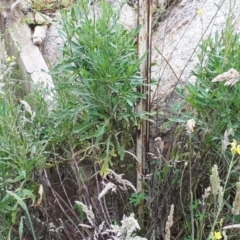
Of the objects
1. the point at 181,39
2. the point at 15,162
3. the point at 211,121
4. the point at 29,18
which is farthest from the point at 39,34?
the point at 211,121

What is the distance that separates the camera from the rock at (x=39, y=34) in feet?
10.3

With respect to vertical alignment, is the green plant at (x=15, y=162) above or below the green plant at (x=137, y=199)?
above

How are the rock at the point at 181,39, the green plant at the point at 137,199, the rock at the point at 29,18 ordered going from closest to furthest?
the green plant at the point at 137,199
the rock at the point at 181,39
the rock at the point at 29,18

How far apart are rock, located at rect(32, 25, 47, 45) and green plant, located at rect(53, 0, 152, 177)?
4.49 feet

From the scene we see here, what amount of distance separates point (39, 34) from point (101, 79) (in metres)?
1.69

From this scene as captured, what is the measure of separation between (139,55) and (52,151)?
54cm

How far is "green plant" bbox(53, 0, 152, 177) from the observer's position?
1636 mm

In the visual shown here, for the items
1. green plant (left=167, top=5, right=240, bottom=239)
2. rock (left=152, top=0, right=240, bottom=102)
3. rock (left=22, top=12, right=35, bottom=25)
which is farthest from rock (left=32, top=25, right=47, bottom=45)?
green plant (left=167, top=5, right=240, bottom=239)

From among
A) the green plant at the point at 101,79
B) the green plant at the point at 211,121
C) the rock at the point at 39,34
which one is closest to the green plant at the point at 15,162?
the green plant at the point at 101,79

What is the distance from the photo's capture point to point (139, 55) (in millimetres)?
1820

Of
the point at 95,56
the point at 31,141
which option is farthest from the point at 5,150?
the point at 95,56

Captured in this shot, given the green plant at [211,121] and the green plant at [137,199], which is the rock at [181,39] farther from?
the green plant at [137,199]

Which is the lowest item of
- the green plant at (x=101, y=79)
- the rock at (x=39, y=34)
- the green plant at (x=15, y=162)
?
the green plant at (x=15, y=162)

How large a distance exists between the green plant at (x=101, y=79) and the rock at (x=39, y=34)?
1.37m
